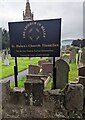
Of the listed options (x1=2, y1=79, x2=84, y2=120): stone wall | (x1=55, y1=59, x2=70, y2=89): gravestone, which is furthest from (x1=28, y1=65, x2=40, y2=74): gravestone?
Result: (x1=2, y1=79, x2=84, y2=120): stone wall

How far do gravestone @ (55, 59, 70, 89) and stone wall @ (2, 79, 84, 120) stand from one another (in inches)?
79.7

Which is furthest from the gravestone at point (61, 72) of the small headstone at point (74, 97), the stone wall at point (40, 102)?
the small headstone at point (74, 97)

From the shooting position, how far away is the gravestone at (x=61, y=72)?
670 cm

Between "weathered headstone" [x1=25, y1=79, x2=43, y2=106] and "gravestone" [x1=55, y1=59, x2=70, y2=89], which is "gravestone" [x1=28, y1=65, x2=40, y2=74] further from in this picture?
"weathered headstone" [x1=25, y1=79, x2=43, y2=106]

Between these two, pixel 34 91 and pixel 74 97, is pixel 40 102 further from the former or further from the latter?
pixel 74 97

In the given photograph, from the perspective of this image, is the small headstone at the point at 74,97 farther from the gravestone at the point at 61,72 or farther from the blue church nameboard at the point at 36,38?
the gravestone at the point at 61,72

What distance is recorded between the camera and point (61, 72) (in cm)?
679

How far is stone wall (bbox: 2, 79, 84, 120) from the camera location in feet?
15.0

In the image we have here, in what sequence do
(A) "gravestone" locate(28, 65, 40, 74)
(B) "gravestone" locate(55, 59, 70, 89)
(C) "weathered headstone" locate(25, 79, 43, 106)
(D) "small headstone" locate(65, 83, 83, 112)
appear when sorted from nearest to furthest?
(D) "small headstone" locate(65, 83, 83, 112), (C) "weathered headstone" locate(25, 79, 43, 106), (B) "gravestone" locate(55, 59, 70, 89), (A) "gravestone" locate(28, 65, 40, 74)

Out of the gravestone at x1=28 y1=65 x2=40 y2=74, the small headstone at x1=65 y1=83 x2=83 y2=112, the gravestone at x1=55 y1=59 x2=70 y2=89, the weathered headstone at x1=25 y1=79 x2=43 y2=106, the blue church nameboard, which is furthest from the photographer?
the gravestone at x1=28 y1=65 x2=40 y2=74

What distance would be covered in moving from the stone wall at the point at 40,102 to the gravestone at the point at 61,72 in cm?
203

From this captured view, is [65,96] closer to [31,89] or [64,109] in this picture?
[64,109]

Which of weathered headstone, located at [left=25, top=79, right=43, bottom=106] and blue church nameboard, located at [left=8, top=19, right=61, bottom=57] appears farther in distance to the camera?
blue church nameboard, located at [left=8, top=19, right=61, bottom=57]

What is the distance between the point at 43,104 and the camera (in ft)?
15.4
